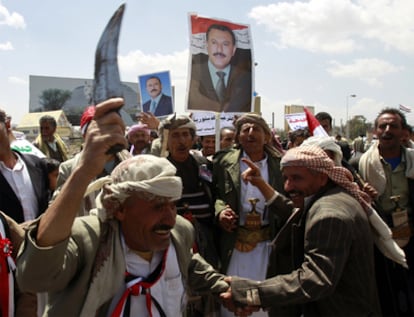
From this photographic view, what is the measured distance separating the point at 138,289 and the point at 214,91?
417 cm

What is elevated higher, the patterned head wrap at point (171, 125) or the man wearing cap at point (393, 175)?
the patterned head wrap at point (171, 125)

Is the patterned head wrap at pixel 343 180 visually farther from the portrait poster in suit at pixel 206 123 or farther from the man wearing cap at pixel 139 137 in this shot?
the portrait poster in suit at pixel 206 123

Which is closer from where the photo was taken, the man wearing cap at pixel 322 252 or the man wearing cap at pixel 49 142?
the man wearing cap at pixel 322 252

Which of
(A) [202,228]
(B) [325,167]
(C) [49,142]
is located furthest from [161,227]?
(C) [49,142]

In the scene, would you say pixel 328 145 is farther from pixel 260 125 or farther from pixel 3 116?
pixel 3 116

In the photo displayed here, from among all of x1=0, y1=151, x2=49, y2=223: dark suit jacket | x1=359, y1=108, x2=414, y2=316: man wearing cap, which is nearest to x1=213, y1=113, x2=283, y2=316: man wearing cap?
x1=359, y1=108, x2=414, y2=316: man wearing cap

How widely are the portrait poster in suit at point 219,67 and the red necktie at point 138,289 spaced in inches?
150

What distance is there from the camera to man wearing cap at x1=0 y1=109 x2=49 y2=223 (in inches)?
130

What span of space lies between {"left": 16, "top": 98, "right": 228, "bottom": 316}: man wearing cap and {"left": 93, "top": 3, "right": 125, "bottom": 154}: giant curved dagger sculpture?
4 centimetres

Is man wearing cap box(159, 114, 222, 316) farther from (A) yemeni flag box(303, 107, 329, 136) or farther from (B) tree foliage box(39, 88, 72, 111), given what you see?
(B) tree foliage box(39, 88, 72, 111)

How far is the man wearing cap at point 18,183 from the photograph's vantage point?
3309mm

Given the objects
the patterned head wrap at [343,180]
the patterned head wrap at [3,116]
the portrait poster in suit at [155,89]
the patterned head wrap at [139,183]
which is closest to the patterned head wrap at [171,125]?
the patterned head wrap at [3,116]

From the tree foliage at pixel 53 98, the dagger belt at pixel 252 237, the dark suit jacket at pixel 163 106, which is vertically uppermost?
the tree foliage at pixel 53 98

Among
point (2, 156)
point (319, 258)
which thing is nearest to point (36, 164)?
point (2, 156)
